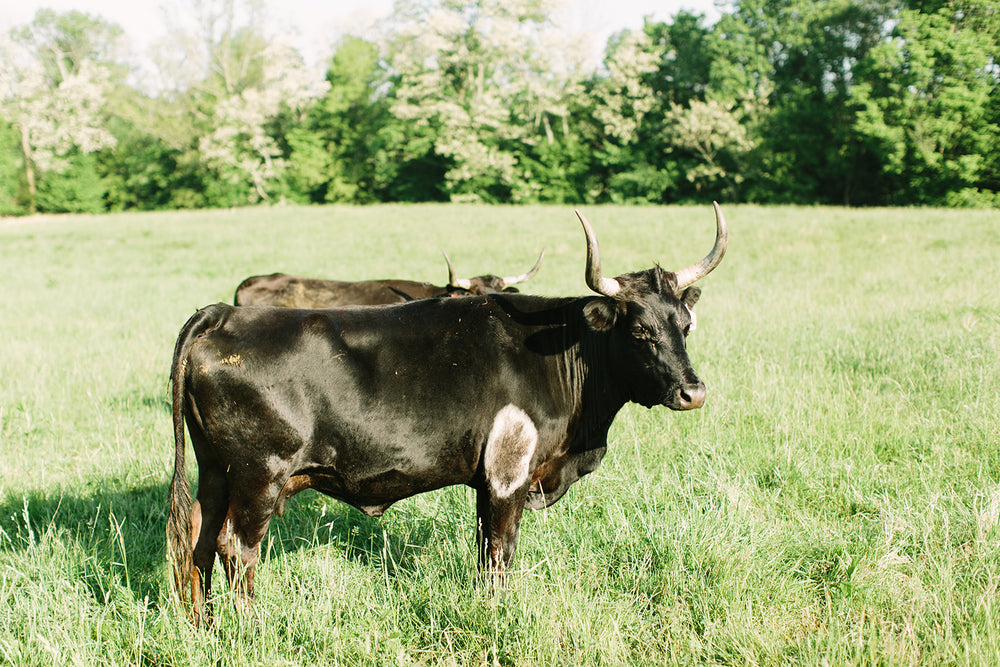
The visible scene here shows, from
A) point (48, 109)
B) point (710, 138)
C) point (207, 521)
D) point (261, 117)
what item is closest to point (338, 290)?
point (207, 521)

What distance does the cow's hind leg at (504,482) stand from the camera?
344 cm

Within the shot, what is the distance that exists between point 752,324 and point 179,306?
10.9 metres

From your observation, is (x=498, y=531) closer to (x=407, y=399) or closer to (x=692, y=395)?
(x=407, y=399)

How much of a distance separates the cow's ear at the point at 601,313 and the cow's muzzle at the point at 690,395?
0.50 meters

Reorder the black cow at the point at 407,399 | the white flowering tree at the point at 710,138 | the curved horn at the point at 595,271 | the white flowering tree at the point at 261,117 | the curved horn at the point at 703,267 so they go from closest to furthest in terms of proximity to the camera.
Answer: the black cow at the point at 407,399 < the curved horn at the point at 595,271 < the curved horn at the point at 703,267 < the white flowering tree at the point at 710,138 < the white flowering tree at the point at 261,117

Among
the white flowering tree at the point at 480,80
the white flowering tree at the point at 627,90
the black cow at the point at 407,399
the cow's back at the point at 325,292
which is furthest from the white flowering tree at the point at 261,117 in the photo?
the black cow at the point at 407,399

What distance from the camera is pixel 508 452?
3.45 metres

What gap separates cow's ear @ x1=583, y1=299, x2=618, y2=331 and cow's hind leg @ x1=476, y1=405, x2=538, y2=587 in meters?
0.60

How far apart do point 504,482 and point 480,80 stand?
4741 centimetres

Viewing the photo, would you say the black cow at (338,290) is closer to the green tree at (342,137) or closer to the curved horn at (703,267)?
the curved horn at (703,267)

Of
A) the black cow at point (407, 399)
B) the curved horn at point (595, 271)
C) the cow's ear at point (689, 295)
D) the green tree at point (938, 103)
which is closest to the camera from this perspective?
the black cow at point (407, 399)

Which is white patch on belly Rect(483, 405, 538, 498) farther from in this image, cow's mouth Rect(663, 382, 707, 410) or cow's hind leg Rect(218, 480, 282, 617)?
cow's hind leg Rect(218, 480, 282, 617)

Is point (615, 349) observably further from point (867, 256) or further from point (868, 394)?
point (867, 256)

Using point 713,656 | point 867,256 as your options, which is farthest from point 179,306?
point 867,256
